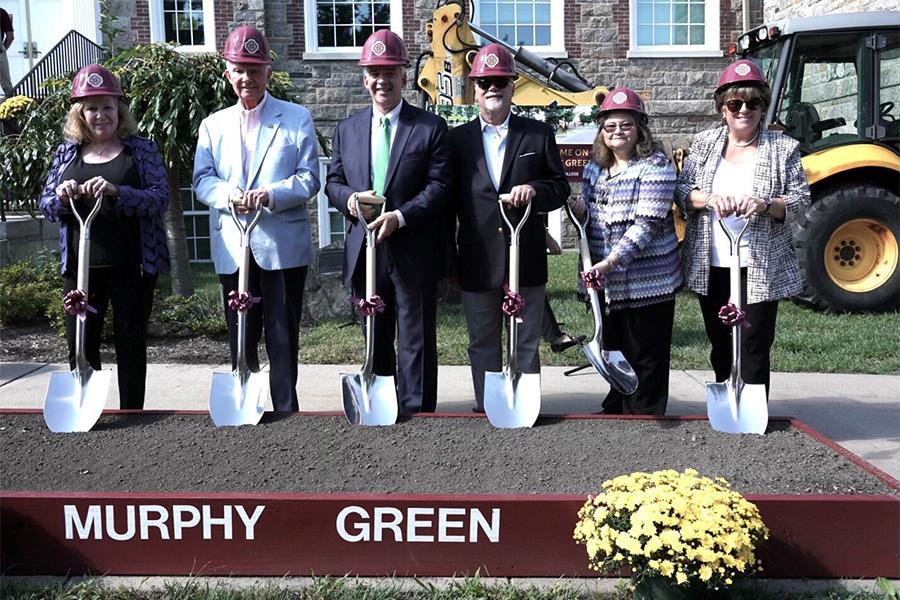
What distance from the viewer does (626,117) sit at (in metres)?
4.11

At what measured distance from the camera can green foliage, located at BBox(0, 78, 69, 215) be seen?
25.6 feet

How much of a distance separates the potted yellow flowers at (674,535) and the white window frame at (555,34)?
12121 mm

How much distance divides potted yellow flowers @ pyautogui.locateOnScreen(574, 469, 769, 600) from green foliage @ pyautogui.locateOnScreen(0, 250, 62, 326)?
573 centimetres

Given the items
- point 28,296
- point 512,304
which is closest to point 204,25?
point 28,296

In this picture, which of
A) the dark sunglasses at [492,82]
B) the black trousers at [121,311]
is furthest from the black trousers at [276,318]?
the dark sunglasses at [492,82]

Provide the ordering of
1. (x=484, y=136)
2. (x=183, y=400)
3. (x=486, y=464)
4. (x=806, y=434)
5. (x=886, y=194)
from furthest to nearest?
1. (x=886, y=194)
2. (x=183, y=400)
3. (x=484, y=136)
4. (x=806, y=434)
5. (x=486, y=464)

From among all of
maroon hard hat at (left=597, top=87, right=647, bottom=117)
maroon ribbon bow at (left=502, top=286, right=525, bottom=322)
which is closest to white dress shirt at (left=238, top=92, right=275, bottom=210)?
maroon ribbon bow at (left=502, top=286, right=525, bottom=322)

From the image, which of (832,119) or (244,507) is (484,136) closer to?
(244,507)

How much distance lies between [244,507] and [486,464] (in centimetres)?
103

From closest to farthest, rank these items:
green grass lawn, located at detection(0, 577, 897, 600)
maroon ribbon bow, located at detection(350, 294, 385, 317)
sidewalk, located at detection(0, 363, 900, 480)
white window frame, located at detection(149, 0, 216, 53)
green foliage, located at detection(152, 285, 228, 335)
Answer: green grass lawn, located at detection(0, 577, 897, 600) < maroon ribbon bow, located at detection(350, 294, 385, 317) < sidewalk, located at detection(0, 363, 900, 480) < green foliage, located at detection(152, 285, 228, 335) < white window frame, located at detection(149, 0, 216, 53)

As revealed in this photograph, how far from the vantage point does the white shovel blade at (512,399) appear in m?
4.05

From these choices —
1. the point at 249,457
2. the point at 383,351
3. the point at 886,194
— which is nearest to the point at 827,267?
the point at 886,194

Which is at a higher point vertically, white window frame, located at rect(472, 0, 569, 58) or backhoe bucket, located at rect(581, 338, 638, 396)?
white window frame, located at rect(472, 0, 569, 58)

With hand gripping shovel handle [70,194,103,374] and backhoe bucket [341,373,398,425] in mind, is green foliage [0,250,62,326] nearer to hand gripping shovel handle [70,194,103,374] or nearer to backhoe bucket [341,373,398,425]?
hand gripping shovel handle [70,194,103,374]
